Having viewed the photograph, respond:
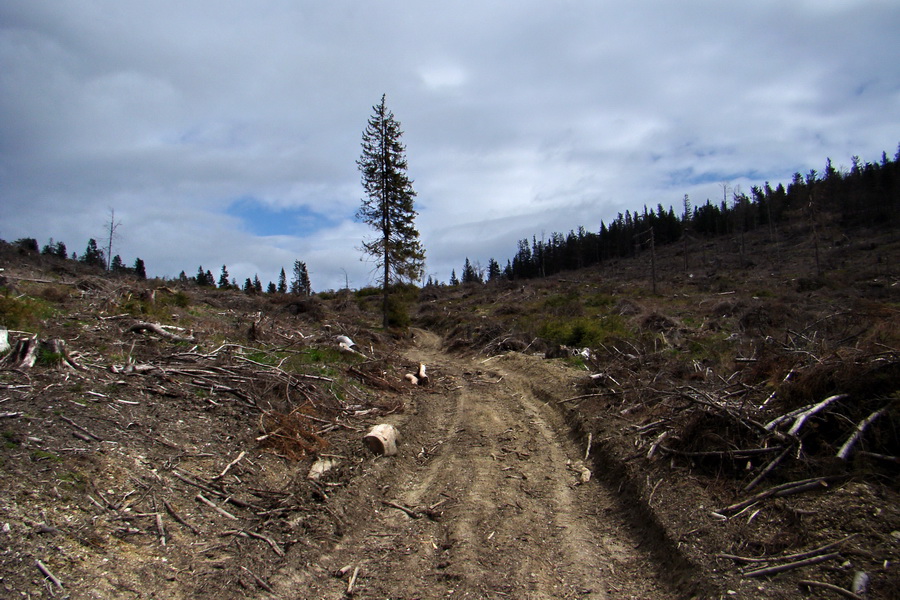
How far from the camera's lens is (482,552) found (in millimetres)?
4500

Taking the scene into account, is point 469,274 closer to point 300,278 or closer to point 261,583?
point 300,278

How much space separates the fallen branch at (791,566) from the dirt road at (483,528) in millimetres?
671

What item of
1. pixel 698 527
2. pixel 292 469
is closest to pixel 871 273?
pixel 698 527

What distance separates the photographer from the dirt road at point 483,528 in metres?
4.04

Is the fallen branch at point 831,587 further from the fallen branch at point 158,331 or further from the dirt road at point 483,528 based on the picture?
the fallen branch at point 158,331

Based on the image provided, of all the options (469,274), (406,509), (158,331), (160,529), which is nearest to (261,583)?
(160,529)

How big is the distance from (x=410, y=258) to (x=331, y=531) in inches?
852

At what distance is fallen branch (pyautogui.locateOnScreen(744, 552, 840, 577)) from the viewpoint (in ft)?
11.7

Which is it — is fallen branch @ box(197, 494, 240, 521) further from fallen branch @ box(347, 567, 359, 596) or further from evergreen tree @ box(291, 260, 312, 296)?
evergreen tree @ box(291, 260, 312, 296)

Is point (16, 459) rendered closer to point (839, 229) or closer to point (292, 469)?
point (292, 469)

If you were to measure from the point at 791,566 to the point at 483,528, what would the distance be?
2.70 metres

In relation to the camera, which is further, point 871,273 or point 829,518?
point 871,273

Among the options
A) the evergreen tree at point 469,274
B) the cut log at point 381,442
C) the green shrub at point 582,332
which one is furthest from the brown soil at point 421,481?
the evergreen tree at point 469,274

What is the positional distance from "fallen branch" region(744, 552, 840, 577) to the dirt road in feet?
2.20
